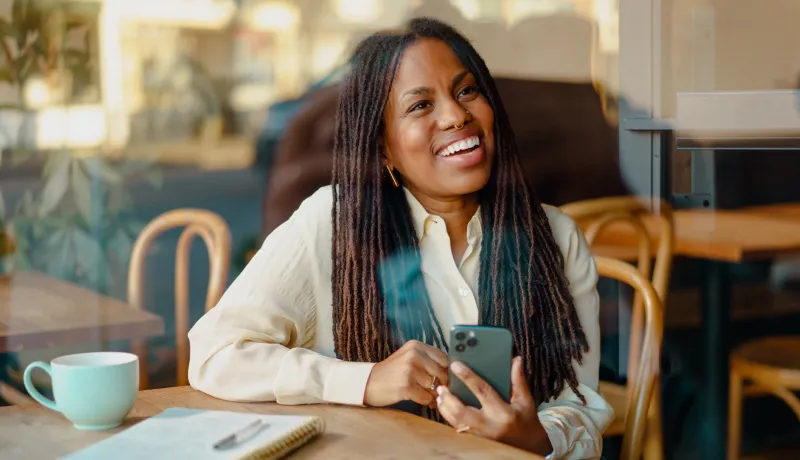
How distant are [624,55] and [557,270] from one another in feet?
1.48

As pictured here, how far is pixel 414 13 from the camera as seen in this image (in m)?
1.32

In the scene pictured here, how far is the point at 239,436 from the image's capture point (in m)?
0.85

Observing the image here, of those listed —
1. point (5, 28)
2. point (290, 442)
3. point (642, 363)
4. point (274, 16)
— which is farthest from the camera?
point (642, 363)

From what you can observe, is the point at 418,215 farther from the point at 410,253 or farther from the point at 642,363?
the point at 642,363

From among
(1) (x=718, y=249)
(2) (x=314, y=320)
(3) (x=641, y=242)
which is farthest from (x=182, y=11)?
(1) (x=718, y=249)

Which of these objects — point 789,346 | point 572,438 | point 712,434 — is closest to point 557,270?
point 572,438

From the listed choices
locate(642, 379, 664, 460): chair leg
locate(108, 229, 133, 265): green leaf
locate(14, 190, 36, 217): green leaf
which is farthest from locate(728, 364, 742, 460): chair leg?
Answer: locate(14, 190, 36, 217): green leaf

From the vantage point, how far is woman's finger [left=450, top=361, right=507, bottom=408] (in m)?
0.97

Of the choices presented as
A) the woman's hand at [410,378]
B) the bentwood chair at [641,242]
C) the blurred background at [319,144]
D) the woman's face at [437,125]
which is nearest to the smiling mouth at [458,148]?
the woman's face at [437,125]

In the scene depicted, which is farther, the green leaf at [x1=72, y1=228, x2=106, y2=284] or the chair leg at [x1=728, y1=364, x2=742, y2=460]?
the chair leg at [x1=728, y1=364, x2=742, y2=460]

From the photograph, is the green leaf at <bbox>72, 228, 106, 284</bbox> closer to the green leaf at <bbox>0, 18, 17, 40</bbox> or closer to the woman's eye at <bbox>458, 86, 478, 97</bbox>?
the green leaf at <bbox>0, 18, 17, 40</bbox>

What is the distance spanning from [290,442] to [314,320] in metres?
0.38

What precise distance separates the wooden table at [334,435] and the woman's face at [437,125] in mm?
345

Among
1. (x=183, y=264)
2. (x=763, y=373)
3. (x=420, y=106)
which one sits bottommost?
(x=763, y=373)
